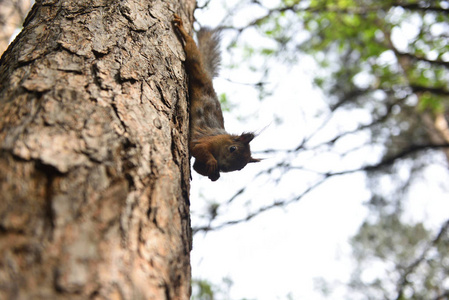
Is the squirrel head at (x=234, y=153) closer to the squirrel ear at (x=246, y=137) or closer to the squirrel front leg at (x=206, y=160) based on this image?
the squirrel ear at (x=246, y=137)

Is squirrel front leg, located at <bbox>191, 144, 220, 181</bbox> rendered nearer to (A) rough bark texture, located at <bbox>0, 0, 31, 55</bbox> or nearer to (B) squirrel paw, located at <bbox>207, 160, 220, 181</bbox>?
(B) squirrel paw, located at <bbox>207, 160, 220, 181</bbox>

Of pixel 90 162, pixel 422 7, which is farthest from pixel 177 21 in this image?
→ pixel 422 7

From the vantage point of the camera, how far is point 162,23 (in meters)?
2.22

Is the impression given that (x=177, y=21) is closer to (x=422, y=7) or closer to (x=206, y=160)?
(x=206, y=160)

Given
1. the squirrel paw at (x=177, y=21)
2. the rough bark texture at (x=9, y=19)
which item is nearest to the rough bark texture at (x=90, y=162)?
the squirrel paw at (x=177, y=21)

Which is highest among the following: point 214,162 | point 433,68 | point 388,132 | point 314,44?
point 314,44

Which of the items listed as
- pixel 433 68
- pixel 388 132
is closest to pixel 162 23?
pixel 433 68

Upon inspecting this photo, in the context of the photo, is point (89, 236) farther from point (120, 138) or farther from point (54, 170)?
point (120, 138)

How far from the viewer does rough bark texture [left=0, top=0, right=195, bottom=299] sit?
3.09ft

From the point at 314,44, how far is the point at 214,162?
6543 mm

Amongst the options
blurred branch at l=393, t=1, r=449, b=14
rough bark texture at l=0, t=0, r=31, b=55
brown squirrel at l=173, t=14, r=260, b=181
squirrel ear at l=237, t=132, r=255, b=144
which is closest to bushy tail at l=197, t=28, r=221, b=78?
brown squirrel at l=173, t=14, r=260, b=181

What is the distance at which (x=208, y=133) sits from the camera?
354 cm

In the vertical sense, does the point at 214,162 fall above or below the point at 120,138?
above

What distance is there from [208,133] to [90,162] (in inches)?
94.2
